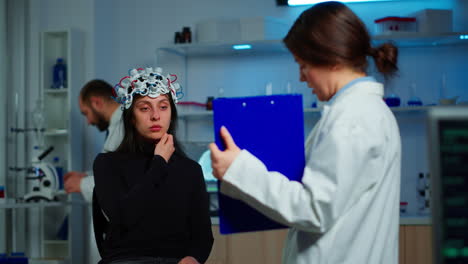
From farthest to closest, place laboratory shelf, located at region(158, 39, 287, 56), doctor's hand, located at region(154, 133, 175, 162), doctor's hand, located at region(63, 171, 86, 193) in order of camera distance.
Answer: laboratory shelf, located at region(158, 39, 287, 56) → doctor's hand, located at region(63, 171, 86, 193) → doctor's hand, located at region(154, 133, 175, 162)

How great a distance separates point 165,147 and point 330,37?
0.89 m

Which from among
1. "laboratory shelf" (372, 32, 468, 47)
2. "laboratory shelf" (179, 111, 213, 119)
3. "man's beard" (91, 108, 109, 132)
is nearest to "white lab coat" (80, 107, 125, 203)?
"man's beard" (91, 108, 109, 132)

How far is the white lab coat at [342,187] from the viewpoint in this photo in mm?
1117

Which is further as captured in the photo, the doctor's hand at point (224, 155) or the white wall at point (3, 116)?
the white wall at point (3, 116)

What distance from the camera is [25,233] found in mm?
4332

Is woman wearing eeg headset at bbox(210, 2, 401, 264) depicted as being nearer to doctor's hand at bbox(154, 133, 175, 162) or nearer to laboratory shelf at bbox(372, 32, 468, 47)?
doctor's hand at bbox(154, 133, 175, 162)

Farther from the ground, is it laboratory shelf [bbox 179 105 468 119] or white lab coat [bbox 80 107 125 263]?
laboratory shelf [bbox 179 105 468 119]

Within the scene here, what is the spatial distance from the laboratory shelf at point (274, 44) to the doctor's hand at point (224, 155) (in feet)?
8.69

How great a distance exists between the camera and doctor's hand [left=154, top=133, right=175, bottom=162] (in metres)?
1.92

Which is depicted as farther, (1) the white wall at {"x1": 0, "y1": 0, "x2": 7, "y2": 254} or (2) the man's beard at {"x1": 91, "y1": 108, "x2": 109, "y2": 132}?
(1) the white wall at {"x1": 0, "y1": 0, "x2": 7, "y2": 254}

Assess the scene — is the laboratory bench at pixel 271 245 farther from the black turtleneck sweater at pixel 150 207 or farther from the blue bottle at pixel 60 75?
the black turtleneck sweater at pixel 150 207

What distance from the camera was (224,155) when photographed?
1.18 metres

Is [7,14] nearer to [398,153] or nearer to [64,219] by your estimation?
[64,219]

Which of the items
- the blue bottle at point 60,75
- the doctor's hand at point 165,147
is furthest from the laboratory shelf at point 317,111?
the doctor's hand at point 165,147
